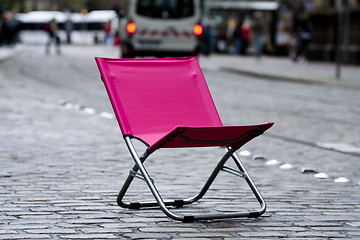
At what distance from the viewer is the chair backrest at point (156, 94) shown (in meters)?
4.91

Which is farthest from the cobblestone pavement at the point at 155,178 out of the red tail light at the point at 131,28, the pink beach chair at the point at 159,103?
the red tail light at the point at 131,28

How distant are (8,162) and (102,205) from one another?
194 cm

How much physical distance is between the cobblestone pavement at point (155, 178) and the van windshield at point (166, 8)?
1154 centimetres

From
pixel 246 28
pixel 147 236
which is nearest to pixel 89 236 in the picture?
pixel 147 236

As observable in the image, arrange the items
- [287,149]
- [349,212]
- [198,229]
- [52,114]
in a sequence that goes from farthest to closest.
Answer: [52,114]
[287,149]
[349,212]
[198,229]

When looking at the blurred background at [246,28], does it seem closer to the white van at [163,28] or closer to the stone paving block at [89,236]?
the white van at [163,28]

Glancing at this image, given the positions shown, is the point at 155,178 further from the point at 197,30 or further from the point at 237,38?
the point at 237,38

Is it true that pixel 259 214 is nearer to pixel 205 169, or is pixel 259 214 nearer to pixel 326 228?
pixel 326 228

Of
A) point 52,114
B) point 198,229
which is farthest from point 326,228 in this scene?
point 52,114

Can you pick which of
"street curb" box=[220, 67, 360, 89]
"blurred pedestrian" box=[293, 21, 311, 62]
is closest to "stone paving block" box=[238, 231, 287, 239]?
"street curb" box=[220, 67, 360, 89]

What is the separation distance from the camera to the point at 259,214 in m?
4.68

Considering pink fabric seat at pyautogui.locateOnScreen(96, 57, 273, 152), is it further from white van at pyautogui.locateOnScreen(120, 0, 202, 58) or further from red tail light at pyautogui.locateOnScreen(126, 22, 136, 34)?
red tail light at pyautogui.locateOnScreen(126, 22, 136, 34)

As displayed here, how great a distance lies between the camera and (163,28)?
77.5 feet

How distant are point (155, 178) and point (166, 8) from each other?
1809 cm
